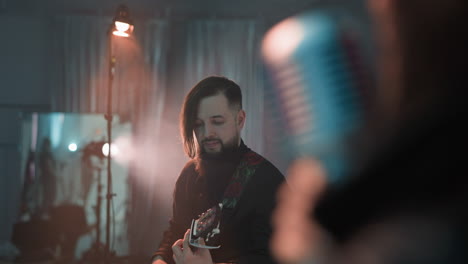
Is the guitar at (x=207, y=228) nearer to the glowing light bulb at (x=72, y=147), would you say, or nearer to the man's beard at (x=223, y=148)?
the man's beard at (x=223, y=148)

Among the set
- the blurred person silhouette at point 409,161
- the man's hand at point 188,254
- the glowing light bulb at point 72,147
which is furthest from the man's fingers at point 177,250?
the glowing light bulb at point 72,147

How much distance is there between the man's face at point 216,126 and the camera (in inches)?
56.7

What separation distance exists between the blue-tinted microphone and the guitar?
76 centimetres

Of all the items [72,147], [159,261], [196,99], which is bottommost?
[159,261]

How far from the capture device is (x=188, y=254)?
1241mm

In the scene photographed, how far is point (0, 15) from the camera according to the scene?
10.8ft

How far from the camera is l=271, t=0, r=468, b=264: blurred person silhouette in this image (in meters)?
0.31

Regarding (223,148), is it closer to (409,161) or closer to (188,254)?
(188,254)

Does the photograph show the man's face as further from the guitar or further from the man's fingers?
the man's fingers

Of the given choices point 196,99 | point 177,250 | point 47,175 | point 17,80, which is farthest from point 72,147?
point 177,250

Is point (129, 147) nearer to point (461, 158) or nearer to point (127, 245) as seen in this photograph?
point (127, 245)

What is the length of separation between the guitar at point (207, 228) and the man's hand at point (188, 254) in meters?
0.02

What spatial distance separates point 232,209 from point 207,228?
106mm

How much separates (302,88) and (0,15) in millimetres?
3617
